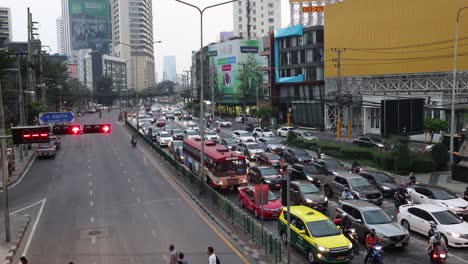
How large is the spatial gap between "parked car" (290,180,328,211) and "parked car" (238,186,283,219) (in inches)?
52.5

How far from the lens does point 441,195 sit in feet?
81.9

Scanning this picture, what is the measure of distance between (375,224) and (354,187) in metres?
7.44

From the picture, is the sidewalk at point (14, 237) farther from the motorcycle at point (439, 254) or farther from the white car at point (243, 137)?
the white car at point (243, 137)

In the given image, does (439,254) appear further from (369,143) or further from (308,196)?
(369,143)

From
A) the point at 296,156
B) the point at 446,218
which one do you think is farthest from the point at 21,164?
the point at 446,218

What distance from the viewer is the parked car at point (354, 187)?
26.8 metres

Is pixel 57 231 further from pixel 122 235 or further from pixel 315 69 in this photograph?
pixel 315 69

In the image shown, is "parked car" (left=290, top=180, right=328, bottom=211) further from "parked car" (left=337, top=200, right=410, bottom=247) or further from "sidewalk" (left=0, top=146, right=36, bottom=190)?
"sidewalk" (left=0, top=146, right=36, bottom=190)

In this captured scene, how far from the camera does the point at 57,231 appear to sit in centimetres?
2395

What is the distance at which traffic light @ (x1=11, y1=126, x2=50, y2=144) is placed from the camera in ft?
70.0

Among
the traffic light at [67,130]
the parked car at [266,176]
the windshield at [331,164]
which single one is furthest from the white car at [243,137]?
the traffic light at [67,130]

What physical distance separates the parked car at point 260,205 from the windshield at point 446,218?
7497 millimetres

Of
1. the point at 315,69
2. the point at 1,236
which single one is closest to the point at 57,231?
the point at 1,236

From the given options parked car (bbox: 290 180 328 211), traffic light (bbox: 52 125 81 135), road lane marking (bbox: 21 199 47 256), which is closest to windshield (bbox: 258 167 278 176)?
parked car (bbox: 290 180 328 211)
